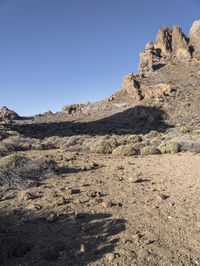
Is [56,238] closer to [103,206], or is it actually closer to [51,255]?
[51,255]

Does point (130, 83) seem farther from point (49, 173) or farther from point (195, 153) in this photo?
point (49, 173)

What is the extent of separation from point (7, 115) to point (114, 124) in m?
27.2

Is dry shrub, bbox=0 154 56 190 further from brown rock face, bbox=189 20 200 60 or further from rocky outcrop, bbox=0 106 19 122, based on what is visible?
brown rock face, bbox=189 20 200 60

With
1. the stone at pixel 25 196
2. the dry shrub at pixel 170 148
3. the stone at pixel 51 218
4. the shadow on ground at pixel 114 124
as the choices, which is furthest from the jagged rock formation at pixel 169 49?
the stone at pixel 51 218

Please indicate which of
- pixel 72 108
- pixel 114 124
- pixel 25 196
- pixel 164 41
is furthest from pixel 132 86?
pixel 25 196

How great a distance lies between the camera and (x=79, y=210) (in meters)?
9.06

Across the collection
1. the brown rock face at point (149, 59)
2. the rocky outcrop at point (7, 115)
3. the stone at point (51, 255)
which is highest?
the brown rock face at point (149, 59)

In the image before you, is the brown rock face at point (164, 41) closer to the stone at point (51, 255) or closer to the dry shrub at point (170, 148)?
the dry shrub at point (170, 148)

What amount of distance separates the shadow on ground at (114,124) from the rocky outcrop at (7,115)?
9703 mm

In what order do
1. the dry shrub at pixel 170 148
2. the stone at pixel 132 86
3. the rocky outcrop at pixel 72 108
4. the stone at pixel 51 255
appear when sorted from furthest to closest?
Result: the rocky outcrop at pixel 72 108, the stone at pixel 132 86, the dry shrub at pixel 170 148, the stone at pixel 51 255

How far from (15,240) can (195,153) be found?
13826 millimetres

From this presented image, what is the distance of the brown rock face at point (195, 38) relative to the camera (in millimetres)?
79125

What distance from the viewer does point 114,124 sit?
57.3 m

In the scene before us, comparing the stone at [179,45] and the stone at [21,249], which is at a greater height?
the stone at [179,45]
